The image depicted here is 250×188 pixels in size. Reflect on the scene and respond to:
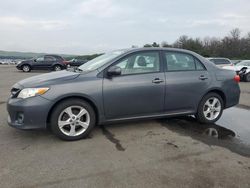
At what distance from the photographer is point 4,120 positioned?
546cm

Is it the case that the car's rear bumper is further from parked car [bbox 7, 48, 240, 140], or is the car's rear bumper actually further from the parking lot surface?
the parking lot surface

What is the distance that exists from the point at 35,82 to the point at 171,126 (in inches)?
109

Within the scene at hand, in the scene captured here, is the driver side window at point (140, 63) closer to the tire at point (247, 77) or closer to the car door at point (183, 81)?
the car door at point (183, 81)

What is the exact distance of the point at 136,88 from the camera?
14.9ft

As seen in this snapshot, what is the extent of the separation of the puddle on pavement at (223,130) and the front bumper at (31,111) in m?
2.48

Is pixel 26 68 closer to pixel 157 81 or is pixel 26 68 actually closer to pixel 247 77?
pixel 247 77

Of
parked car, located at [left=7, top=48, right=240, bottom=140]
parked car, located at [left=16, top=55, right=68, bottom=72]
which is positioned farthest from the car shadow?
parked car, located at [left=16, top=55, right=68, bottom=72]

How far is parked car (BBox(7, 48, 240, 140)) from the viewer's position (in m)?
4.06

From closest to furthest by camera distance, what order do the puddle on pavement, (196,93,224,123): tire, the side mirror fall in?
the puddle on pavement
the side mirror
(196,93,224,123): tire

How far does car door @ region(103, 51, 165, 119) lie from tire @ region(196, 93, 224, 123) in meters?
1.00

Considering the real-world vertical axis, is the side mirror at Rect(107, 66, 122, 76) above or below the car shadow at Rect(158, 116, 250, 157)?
above

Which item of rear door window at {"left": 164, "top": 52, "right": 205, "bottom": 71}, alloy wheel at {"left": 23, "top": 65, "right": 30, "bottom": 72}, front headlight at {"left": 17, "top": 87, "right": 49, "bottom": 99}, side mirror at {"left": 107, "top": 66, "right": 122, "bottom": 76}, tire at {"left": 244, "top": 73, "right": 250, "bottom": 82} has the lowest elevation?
tire at {"left": 244, "top": 73, "right": 250, "bottom": 82}

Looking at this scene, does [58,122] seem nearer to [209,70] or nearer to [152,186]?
[152,186]

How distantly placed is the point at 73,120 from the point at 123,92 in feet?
3.25
